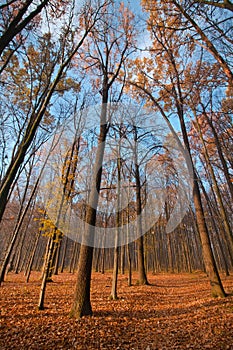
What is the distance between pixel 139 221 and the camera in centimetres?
1211

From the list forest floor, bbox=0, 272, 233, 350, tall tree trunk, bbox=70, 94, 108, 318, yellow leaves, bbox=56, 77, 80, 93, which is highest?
yellow leaves, bbox=56, 77, 80, 93

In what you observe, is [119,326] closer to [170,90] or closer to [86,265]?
[86,265]

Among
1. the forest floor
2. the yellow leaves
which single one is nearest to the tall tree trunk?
the forest floor

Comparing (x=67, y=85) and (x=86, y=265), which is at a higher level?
(x=67, y=85)

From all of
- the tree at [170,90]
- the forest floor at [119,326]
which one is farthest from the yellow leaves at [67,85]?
the forest floor at [119,326]

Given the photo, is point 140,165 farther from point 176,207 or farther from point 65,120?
point 176,207

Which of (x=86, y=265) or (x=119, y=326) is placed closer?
(x=119, y=326)

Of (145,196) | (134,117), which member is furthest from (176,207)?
(134,117)

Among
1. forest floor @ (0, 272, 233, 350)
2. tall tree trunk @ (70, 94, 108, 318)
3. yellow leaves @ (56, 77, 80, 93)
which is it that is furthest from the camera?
yellow leaves @ (56, 77, 80, 93)

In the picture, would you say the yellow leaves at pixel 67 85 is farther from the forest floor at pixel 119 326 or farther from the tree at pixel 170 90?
the forest floor at pixel 119 326

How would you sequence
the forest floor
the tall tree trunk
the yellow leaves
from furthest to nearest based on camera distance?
the yellow leaves
the tall tree trunk
the forest floor

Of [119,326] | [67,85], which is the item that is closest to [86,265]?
[119,326]

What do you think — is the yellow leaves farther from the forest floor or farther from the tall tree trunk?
the forest floor

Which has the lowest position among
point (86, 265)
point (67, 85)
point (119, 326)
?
point (119, 326)
